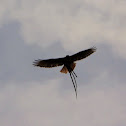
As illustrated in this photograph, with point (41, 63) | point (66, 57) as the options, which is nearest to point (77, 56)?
point (66, 57)

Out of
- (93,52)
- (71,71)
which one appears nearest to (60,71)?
(71,71)

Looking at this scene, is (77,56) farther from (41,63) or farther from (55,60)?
(41,63)

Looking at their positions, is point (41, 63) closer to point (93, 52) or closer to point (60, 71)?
point (60, 71)

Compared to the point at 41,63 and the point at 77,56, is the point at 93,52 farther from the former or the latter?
the point at 41,63

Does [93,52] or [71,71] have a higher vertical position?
[93,52]

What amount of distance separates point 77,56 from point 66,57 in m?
1.10

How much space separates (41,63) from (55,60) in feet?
4.47

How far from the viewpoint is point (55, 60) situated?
2066 centimetres

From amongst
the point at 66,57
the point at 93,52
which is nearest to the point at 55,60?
the point at 66,57

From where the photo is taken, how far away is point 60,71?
20.3 m

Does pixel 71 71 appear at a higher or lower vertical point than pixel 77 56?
lower

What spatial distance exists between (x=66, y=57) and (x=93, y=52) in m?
2.66

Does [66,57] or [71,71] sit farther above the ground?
[66,57]

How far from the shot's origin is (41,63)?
20109 mm
